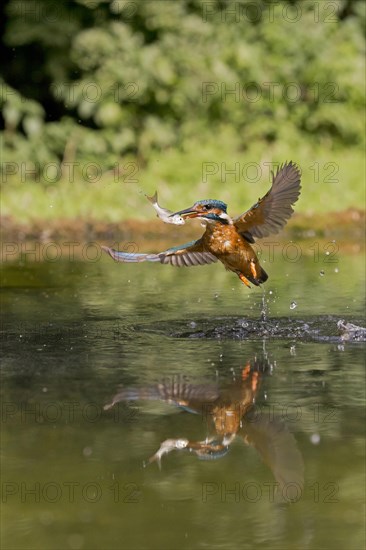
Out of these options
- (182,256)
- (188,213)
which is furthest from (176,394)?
(182,256)

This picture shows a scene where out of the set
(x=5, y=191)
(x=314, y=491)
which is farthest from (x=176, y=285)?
(x=314, y=491)

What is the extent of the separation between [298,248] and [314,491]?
6869 mm

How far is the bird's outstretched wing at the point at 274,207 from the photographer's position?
624 centimetres

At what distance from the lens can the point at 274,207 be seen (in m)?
6.38

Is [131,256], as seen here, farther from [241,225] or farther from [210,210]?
[241,225]

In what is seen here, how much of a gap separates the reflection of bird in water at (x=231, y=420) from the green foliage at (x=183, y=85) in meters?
7.86

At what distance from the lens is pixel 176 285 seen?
8.81 m

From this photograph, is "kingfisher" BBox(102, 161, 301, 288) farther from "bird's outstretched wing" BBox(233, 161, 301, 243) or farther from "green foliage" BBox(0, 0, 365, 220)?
"green foliage" BBox(0, 0, 365, 220)

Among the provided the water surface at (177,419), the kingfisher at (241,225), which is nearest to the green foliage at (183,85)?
the water surface at (177,419)

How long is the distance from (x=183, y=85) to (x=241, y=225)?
7273mm

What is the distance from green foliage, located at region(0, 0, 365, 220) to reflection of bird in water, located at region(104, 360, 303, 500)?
7861 mm

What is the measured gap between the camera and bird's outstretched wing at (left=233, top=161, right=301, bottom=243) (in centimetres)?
624

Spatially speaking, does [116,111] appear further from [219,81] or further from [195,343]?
[195,343]

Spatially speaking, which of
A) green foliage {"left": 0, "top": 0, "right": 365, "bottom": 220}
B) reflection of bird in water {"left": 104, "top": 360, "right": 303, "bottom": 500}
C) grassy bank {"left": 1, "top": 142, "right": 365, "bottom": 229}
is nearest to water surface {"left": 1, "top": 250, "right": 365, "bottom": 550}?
reflection of bird in water {"left": 104, "top": 360, "right": 303, "bottom": 500}
